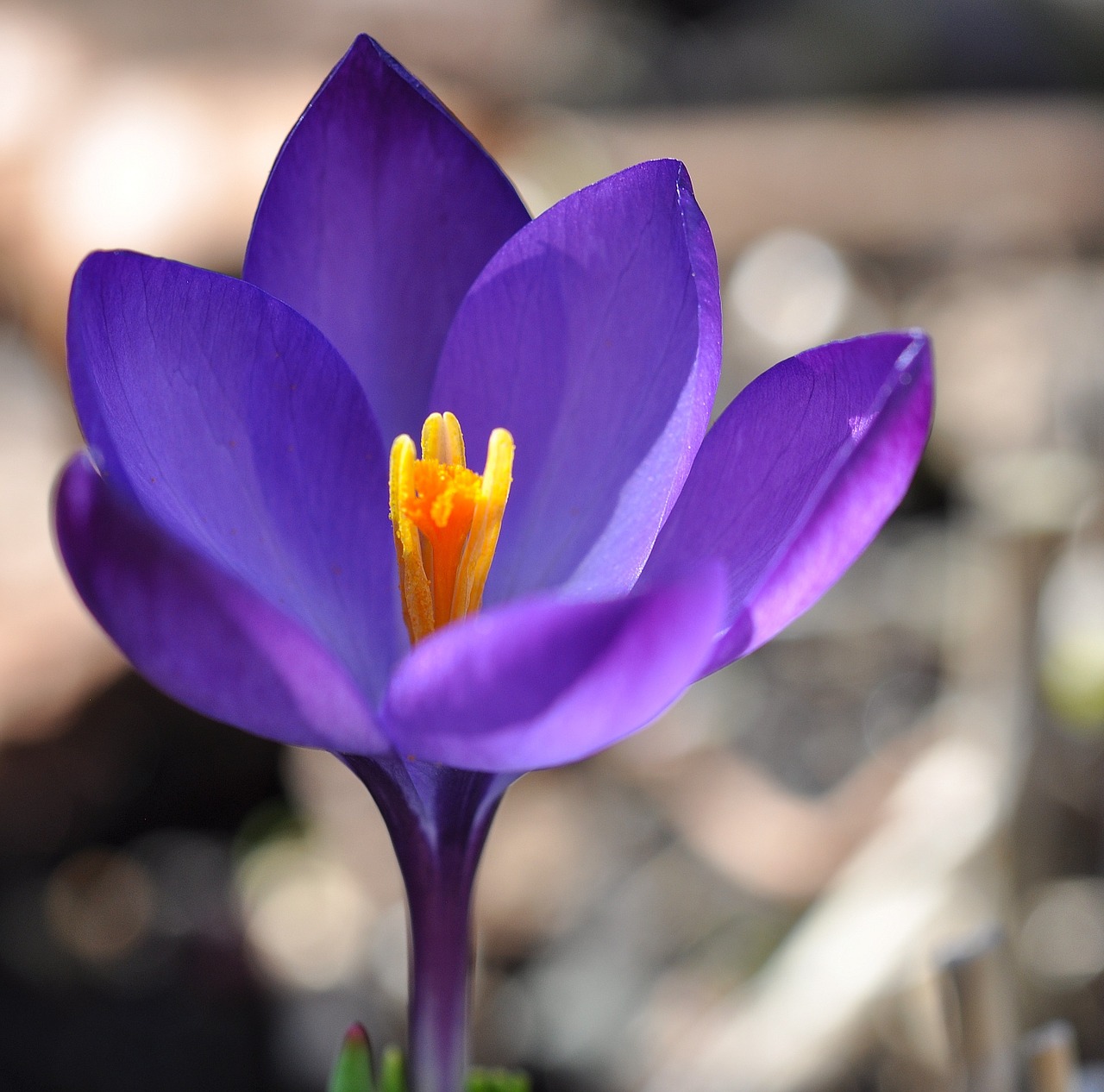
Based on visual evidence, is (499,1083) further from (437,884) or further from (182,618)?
(182,618)

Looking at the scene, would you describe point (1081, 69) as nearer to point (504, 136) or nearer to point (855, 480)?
point (504, 136)

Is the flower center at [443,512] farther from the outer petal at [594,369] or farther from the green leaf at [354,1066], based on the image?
the green leaf at [354,1066]

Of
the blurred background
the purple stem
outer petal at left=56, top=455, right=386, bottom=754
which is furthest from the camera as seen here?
the blurred background

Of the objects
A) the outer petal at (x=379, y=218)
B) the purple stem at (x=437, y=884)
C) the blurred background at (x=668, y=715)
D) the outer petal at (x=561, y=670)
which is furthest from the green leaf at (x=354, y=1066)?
the blurred background at (x=668, y=715)

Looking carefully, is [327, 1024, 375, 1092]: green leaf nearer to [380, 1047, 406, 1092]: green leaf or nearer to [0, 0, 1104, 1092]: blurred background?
[380, 1047, 406, 1092]: green leaf

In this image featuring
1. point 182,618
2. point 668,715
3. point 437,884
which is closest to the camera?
point 182,618

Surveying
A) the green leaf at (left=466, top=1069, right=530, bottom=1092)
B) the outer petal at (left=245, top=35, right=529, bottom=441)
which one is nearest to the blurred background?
the green leaf at (left=466, top=1069, right=530, bottom=1092)

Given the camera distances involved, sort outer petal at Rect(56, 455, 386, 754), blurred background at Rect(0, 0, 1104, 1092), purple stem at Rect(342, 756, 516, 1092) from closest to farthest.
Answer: outer petal at Rect(56, 455, 386, 754) → purple stem at Rect(342, 756, 516, 1092) → blurred background at Rect(0, 0, 1104, 1092)

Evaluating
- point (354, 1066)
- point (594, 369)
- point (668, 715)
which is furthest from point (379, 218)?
point (668, 715)
